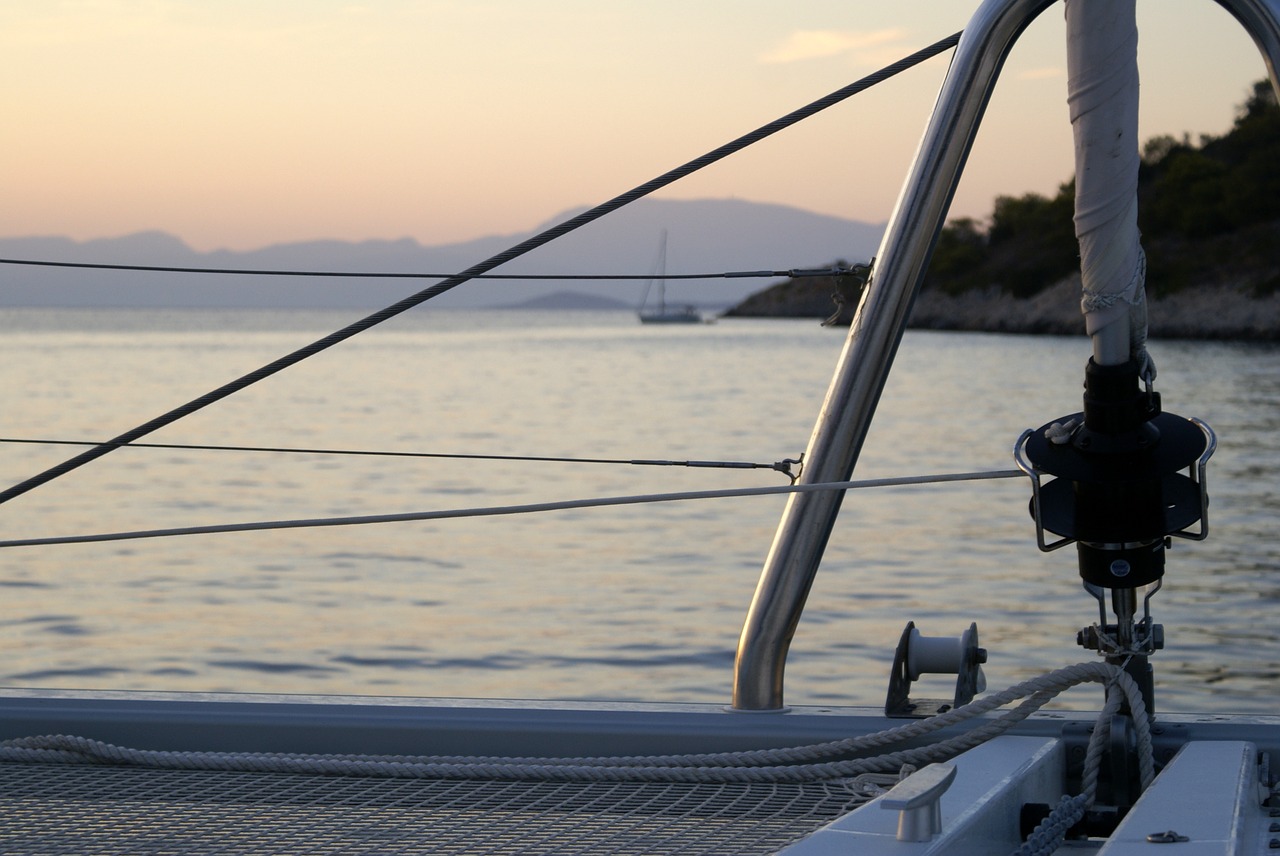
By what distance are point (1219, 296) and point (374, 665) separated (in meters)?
54.9

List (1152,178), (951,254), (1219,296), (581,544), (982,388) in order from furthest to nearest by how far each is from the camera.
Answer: (951,254), (1152,178), (1219,296), (982,388), (581,544)

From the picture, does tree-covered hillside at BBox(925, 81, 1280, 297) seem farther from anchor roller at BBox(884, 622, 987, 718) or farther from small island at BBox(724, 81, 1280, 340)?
anchor roller at BBox(884, 622, 987, 718)

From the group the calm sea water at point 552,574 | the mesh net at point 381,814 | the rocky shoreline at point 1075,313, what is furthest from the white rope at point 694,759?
the rocky shoreline at point 1075,313

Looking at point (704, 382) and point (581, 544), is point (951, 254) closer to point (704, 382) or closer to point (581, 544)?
point (704, 382)

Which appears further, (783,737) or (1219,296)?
(1219,296)

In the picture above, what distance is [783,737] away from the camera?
76.5 inches

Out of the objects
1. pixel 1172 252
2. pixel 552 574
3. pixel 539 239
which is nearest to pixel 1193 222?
pixel 1172 252

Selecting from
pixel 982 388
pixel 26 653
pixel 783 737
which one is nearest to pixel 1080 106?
pixel 783 737

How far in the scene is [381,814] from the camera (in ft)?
5.69

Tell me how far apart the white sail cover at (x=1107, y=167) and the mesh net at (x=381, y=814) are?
65 cm

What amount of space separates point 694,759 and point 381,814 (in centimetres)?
39

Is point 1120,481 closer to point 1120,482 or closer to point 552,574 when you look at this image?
point 1120,482

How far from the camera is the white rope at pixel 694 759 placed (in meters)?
1.77

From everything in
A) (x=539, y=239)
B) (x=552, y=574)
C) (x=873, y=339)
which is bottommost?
(x=552, y=574)
